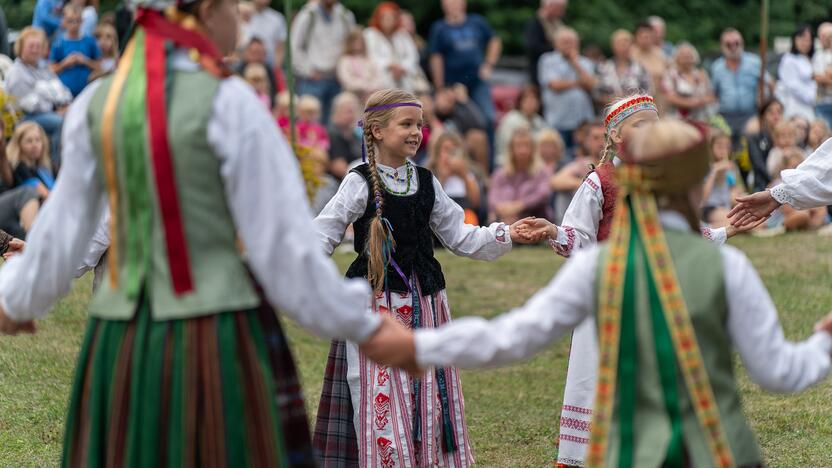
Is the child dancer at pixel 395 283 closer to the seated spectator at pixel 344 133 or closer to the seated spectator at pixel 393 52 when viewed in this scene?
the seated spectator at pixel 344 133

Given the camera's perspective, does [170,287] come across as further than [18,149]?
No

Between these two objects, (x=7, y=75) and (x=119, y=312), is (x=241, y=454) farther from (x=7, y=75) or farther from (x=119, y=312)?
(x=7, y=75)

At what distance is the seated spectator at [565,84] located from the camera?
1415 cm

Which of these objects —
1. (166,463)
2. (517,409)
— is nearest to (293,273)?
(166,463)

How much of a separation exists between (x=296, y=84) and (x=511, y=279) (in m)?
3.87

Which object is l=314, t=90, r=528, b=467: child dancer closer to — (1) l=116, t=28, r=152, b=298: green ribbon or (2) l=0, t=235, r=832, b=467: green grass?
(2) l=0, t=235, r=832, b=467: green grass

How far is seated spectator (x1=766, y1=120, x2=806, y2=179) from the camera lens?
41.9 ft

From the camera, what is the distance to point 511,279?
10719mm

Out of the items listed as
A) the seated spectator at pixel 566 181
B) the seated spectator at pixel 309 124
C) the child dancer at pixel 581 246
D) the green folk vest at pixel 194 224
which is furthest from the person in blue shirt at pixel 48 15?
the green folk vest at pixel 194 224

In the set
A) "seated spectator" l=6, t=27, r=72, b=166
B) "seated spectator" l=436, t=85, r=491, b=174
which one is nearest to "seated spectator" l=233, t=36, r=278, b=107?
"seated spectator" l=436, t=85, r=491, b=174

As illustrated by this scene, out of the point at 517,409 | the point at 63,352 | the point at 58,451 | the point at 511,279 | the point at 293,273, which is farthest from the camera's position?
the point at 511,279

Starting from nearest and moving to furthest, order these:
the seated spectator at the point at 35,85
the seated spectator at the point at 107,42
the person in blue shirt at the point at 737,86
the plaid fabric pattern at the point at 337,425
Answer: the plaid fabric pattern at the point at 337,425 → the seated spectator at the point at 35,85 → the seated spectator at the point at 107,42 → the person in blue shirt at the point at 737,86

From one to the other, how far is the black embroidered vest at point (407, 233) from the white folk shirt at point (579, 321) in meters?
1.93

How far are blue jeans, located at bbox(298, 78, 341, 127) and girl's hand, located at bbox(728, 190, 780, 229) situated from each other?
26.7ft
